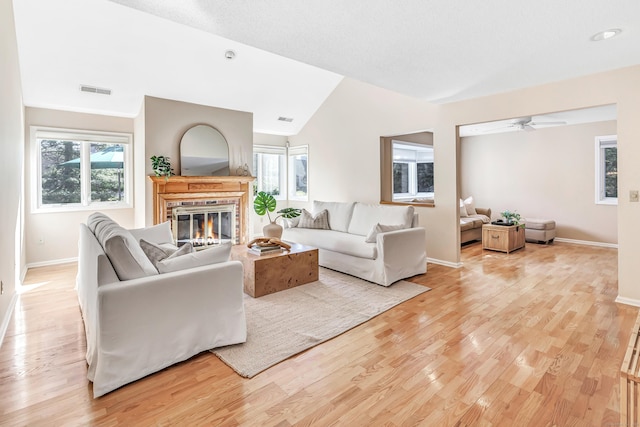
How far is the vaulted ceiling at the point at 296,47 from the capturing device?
2320 mm

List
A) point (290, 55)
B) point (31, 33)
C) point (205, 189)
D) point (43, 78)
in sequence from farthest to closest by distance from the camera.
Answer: point (205, 189) < point (43, 78) < point (31, 33) < point (290, 55)

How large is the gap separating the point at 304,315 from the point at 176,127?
3918 millimetres

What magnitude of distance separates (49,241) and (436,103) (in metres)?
6.23

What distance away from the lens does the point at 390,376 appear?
2131mm

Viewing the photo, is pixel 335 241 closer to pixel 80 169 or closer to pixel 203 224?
pixel 203 224

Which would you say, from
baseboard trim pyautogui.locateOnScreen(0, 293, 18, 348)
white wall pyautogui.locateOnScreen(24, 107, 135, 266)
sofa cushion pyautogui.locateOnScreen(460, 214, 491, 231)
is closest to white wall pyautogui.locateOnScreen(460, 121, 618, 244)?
sofa cushion pyautogui.locateOnScreen(460, 214, 491, 231)

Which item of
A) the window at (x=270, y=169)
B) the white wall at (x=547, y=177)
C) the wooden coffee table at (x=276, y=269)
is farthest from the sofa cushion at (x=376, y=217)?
the white wall at (x=547, y=177)

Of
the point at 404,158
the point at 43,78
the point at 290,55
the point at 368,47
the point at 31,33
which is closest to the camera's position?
the point at 368,47

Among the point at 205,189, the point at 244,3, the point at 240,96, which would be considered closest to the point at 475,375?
the point at 244,3

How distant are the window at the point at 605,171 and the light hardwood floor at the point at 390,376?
4.02 m

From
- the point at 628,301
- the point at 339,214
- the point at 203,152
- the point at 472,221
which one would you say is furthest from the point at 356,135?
the point at 628,301

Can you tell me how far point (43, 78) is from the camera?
14.3ft

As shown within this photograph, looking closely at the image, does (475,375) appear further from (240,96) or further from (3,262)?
(240,96)

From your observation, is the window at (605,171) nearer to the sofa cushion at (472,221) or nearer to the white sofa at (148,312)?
the sofa cushion at (472,221)
